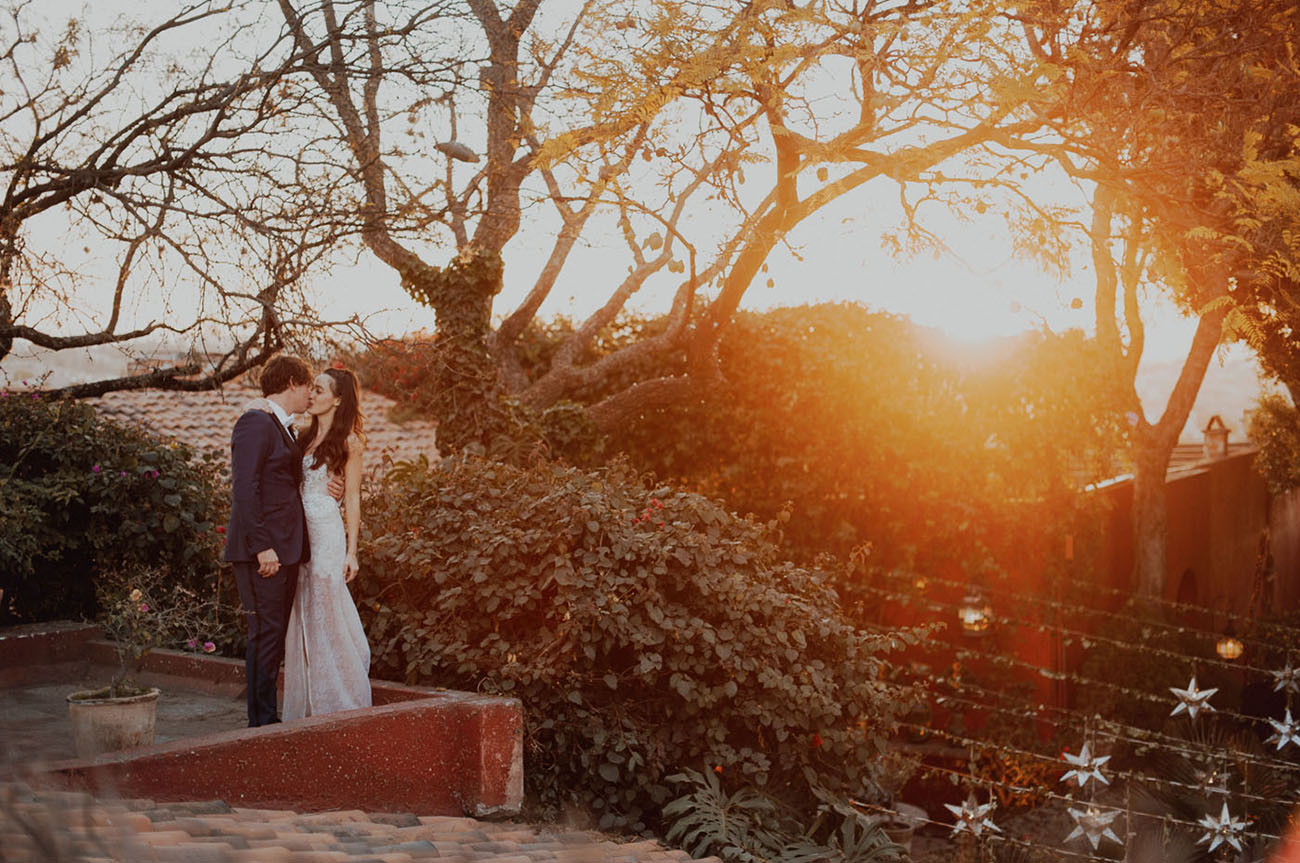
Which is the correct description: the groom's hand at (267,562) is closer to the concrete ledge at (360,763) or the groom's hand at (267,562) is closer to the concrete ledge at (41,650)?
the concrete ledge at (360,763)

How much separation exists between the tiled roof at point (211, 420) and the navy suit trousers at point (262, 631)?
9.97 meters

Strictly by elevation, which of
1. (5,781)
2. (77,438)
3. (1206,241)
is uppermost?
(1206,241)

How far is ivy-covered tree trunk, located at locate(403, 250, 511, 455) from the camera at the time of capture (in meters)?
11.0

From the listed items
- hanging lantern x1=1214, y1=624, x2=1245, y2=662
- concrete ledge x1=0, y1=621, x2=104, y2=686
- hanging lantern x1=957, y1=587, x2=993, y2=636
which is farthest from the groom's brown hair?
hanging lantern x1=1214, y1=624, x2=1245, y2=662

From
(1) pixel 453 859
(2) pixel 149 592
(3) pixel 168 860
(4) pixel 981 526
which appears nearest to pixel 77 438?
(2) pixel 149 592

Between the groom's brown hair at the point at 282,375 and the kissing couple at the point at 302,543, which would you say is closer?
the kissing couple at the point at 302,543

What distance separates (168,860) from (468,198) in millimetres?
10688

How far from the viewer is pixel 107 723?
551cm

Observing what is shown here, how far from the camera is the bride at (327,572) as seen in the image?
6102mm

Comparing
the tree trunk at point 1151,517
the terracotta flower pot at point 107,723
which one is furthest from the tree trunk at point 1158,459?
the terracotta flower pot at point 107,723

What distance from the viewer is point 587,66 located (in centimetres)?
956

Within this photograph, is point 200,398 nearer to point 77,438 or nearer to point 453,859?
point 77,438

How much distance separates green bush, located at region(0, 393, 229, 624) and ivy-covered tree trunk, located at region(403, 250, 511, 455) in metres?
2.31

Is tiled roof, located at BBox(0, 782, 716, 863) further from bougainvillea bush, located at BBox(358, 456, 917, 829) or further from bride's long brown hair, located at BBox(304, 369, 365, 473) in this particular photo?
bride's long brown hair, located at BBox(304, 369, 365, 473)
